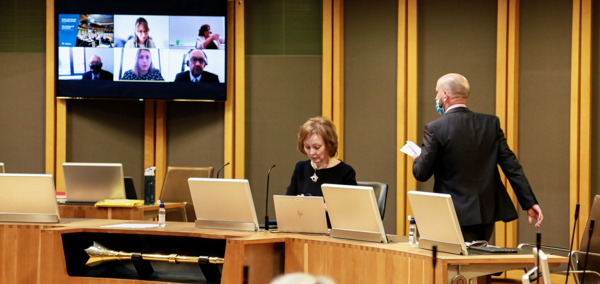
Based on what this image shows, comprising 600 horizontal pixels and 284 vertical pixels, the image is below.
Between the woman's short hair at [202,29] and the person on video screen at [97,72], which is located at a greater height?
the woman's short hair at [202,29]

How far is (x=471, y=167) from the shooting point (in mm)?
3162

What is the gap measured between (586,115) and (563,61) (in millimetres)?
506

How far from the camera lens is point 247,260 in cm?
297

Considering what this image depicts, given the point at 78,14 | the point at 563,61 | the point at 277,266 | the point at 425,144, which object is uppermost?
the point at 78,14

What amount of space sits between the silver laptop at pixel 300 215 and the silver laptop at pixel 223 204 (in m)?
0.15

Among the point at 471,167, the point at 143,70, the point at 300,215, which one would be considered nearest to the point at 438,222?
the point at 471,167

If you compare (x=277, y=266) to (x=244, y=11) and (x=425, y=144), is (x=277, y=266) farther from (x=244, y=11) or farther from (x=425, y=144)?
(x=244, y=11)

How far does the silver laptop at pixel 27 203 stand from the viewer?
3.44m

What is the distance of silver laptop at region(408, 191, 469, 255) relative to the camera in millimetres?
2490

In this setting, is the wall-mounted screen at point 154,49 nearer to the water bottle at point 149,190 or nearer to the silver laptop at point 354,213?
the water bottle at point 149,190

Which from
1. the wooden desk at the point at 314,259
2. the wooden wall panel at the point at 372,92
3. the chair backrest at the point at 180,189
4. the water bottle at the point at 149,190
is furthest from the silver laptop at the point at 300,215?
the wooden wall panel at the point at 372,92

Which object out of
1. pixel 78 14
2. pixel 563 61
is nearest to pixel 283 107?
pixel 78 14

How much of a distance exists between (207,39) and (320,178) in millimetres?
2528

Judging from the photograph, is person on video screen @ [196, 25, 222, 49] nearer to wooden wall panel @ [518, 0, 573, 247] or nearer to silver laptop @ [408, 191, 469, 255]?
wooden wall panel @ [518, 0, 573, 247]
